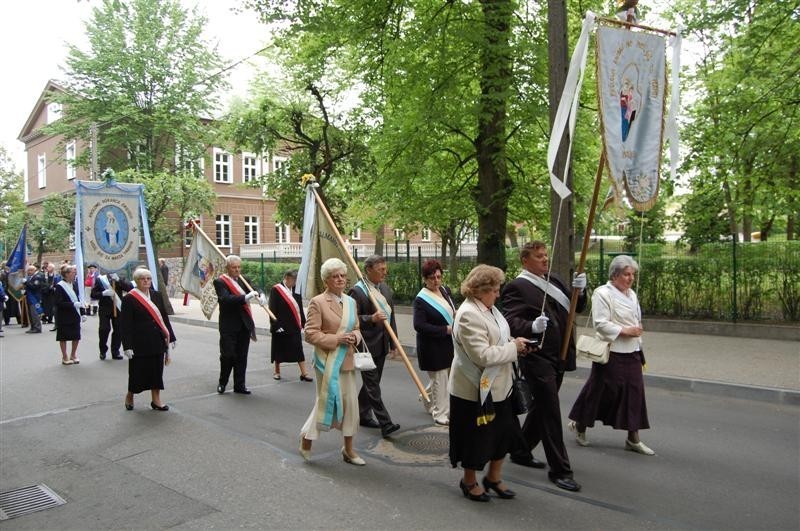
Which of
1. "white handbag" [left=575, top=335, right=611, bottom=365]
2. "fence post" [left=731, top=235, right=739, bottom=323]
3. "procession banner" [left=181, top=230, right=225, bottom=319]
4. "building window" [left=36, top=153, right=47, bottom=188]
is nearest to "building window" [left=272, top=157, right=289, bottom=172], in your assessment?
"procession banner" [left=181, top=230, right=225, bottom=319]

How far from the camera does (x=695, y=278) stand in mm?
13516

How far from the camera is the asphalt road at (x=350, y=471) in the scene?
14.5 feet

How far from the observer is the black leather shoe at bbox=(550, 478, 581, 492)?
4.85 meters

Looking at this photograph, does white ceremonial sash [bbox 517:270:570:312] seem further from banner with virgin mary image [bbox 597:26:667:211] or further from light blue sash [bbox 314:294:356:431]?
light blue sash [bbox 314:294:356:431]

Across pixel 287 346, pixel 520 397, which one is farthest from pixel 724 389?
pixel 287 346

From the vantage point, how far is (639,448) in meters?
5.86

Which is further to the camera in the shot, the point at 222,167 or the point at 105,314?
the point at 222,167

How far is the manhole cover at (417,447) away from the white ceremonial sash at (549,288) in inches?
70.8

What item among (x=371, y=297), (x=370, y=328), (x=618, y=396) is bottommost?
(x=618, y=396)

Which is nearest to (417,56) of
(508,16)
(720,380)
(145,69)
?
Answer: (508,16)

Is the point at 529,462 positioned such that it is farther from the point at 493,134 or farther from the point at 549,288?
the point at 493,134

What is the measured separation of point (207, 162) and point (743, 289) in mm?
26356

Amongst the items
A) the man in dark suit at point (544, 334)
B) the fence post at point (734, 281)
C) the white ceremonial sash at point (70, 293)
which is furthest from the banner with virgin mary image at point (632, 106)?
the white ceremonial sash at point (70, 293)

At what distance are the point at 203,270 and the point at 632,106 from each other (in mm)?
7085
